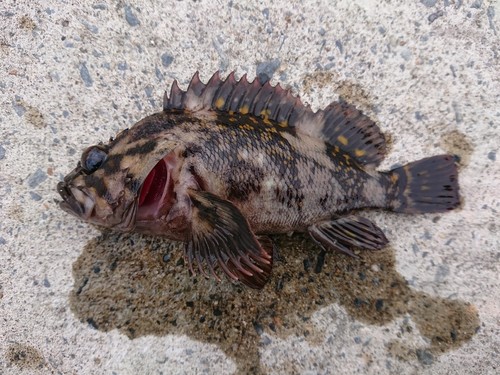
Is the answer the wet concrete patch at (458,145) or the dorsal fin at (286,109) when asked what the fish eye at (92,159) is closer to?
the dorsal fin at (286,109)

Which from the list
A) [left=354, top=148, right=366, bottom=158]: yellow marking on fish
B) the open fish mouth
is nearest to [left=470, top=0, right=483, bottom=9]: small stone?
[left=354, top=148, right=366, bottom=158]: yellow marking on fish

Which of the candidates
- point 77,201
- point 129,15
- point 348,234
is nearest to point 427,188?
point 348,234

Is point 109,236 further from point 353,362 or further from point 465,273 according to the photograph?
point 465,273

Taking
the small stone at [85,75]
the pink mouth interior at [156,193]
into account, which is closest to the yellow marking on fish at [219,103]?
the pink mouth interior at [156,193]

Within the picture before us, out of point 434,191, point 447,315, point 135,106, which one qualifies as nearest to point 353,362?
point 447,315

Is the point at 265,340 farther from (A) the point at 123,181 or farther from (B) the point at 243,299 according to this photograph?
(A) the point at 123,181
